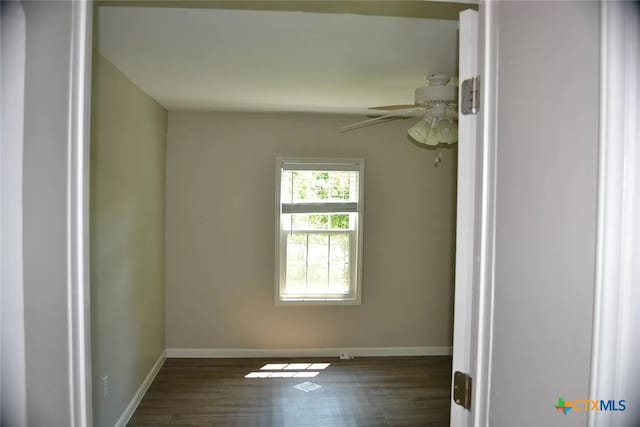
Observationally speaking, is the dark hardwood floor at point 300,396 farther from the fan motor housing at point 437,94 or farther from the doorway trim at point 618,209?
the doorway trim at point 618,209

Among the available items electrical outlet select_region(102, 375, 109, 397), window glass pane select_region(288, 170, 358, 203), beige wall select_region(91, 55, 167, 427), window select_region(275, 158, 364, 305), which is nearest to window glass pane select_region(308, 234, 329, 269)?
window select_region(275, 158, 364, 305)

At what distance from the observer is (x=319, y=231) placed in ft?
16.4

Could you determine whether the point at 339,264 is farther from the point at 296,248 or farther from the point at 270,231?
the point at 270,231

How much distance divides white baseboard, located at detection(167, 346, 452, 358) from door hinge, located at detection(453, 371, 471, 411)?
3971 millimetres

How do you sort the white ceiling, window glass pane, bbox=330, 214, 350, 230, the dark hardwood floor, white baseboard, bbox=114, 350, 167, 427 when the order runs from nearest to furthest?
1. the white ceiling
2. white baseboard, bbox=114, 350, 167, 427
3. the dark hardwood floor
4. window glass pane, bbox=330, 214, 350, 230

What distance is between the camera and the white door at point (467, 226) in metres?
1.20

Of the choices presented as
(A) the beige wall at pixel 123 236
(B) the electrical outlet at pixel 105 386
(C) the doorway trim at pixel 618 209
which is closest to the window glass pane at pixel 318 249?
(A) the beige wall at pixel 123 236

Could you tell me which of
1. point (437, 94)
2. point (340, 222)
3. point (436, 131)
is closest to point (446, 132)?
point (436, 131)

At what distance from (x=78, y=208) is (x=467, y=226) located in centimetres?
97

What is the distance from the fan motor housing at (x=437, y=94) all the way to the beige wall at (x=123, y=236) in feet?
6.59

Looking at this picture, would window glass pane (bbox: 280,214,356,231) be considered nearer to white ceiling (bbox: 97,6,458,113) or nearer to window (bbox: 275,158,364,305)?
window (bbox: 275,158,364,305)

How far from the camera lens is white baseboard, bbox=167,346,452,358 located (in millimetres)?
4965

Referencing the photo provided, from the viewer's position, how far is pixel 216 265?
497cm

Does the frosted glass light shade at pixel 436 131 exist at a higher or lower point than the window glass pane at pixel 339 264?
higher
